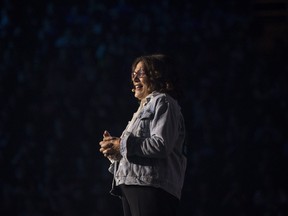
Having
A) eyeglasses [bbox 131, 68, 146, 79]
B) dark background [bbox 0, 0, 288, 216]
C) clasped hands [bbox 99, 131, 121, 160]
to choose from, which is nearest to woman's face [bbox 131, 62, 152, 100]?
eyeglasses [bbox 131, 68, 146, 79]

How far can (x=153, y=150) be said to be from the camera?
4.96 feet

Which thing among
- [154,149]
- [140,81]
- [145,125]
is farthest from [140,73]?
[154,149]

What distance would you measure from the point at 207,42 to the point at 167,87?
172 inches

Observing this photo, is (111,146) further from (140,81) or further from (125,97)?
(125,97)

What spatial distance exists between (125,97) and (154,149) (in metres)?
3.98

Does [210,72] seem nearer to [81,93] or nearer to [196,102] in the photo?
[196,102]

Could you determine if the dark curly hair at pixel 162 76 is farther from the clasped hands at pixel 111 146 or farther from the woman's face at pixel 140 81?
the clasped hands at pixel 111 146

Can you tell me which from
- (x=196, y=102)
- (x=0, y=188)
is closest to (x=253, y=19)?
(x=196, y=102)

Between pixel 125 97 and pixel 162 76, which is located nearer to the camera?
pixel 162 76

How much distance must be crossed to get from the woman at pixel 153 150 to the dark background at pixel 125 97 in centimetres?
320

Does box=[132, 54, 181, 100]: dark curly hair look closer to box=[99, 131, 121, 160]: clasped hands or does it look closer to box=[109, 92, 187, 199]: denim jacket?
box=[109, 92, 187, 199]: denim jacket

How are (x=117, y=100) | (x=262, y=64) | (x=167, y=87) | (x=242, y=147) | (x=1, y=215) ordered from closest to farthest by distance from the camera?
1. (x=167, y=87)
2. (x=1, y=215)
3. (x=242, y=147)
4. (x=117, y=100)
5. (x=262, y=64)

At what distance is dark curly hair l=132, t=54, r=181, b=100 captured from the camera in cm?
166

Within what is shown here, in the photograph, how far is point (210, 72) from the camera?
5.60 meters
